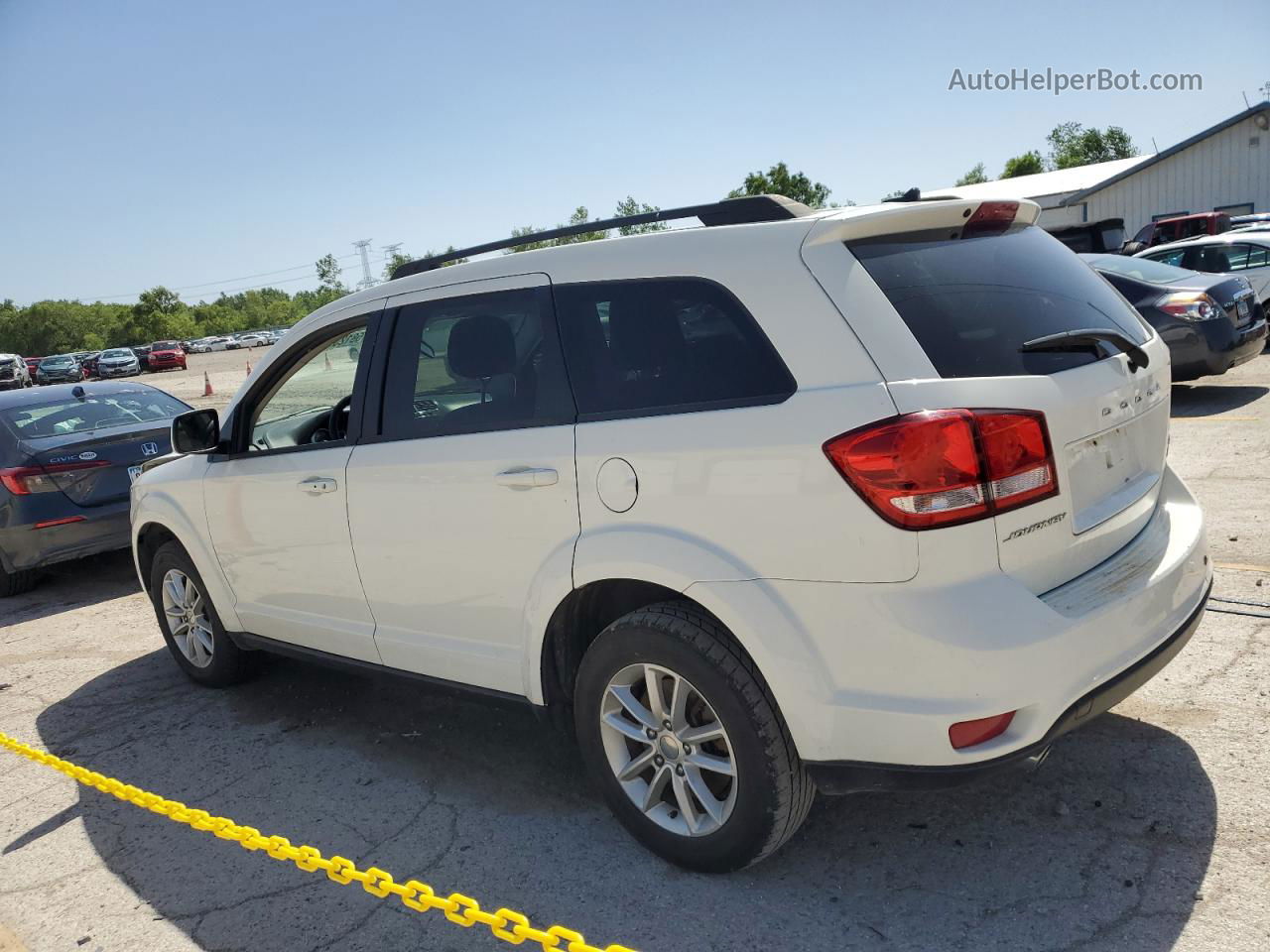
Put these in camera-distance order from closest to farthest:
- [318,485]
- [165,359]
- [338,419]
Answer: [318,485]
[338,419]
[165,359]

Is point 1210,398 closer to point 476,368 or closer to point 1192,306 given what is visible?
point 1192,306

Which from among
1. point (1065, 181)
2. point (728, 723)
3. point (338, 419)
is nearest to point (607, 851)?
point (728, 723)

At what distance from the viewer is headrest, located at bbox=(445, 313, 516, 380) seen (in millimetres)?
3494

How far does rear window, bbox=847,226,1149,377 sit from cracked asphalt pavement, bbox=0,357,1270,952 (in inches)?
57.3

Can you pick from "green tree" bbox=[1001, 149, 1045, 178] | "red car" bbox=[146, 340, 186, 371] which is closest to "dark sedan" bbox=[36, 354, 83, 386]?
"red car" bbox=[146, 340, 186, 371]

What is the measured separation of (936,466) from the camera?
2449 millimetres

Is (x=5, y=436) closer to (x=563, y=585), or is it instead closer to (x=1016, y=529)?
(x=563, y=585)

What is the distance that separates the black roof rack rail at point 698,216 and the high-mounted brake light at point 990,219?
495 millimetres

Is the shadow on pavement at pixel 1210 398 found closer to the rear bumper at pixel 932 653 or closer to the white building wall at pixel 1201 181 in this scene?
the rear bumper at pixel 932 653

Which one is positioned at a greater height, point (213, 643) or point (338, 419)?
point (338, 419)

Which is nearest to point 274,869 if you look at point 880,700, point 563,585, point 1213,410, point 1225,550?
point 563,585

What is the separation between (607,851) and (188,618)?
3065mm

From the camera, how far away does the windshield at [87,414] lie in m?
7.93

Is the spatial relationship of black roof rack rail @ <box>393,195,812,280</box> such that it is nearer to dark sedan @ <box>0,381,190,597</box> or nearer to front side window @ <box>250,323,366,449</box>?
front side window @ <box>250,323,366,449</box>
